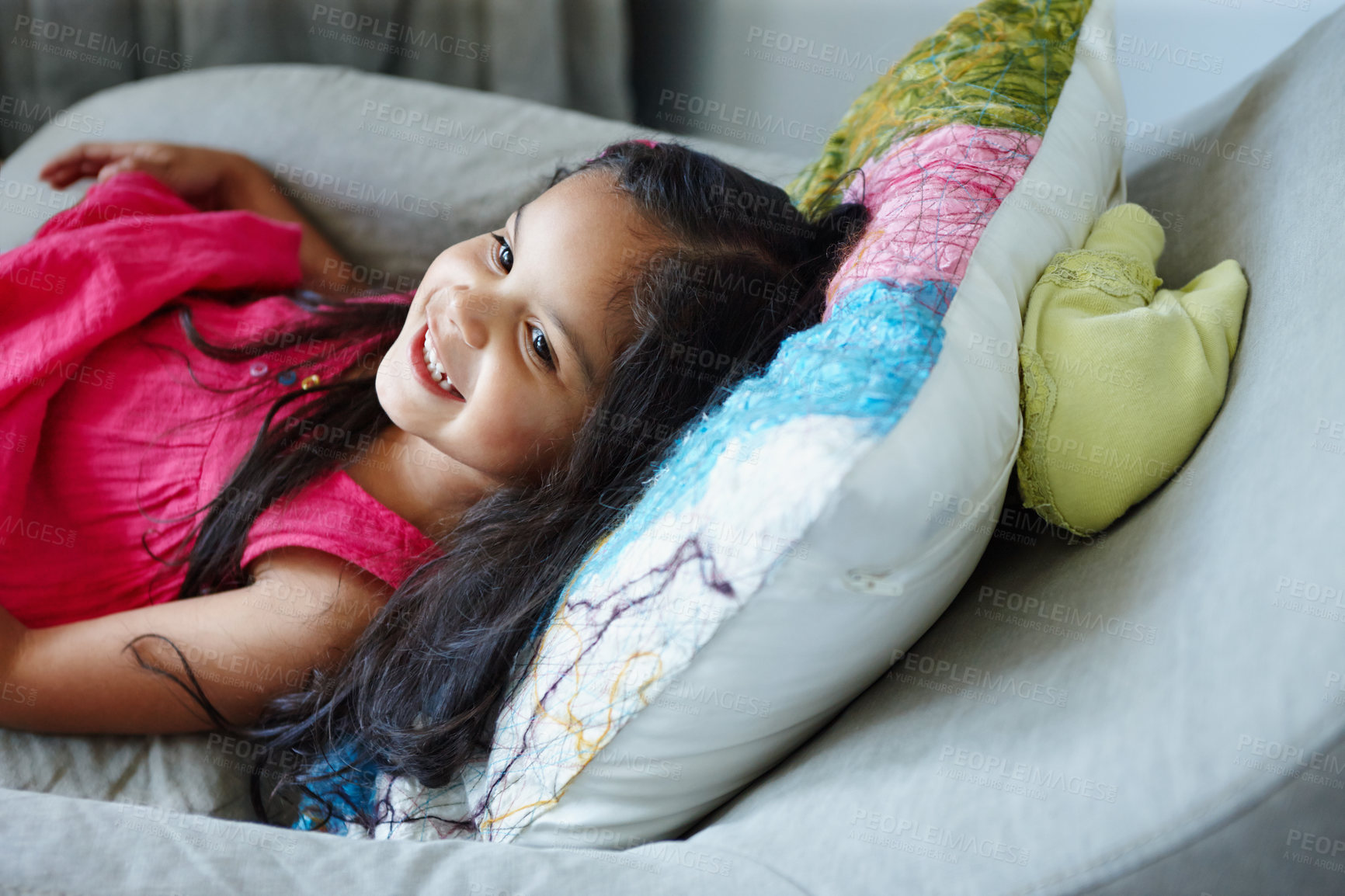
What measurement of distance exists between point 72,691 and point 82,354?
0.35 meters

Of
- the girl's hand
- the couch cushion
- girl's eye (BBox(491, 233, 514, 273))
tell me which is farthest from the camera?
the girl's hand

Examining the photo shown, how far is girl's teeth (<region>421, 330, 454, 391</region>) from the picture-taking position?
0.82 m

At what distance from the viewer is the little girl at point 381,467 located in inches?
30.5

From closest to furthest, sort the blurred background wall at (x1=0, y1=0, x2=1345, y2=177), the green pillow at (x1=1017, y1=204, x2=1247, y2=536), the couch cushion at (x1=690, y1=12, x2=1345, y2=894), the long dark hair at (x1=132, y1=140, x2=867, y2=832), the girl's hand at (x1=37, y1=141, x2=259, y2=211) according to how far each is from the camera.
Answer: the couch cushion at (x1=690, y1=12, x2=1345, y2=894)
the green pillow at (x1=1017, y1=204, x2=1247, y2=536)
the long dark hair at (x1=132, y1=140, x2=867, y2=832)
the girl's hand at (x1=37, y1=141, x2=259, y2=211)
the blurred background wall at (x1=0, y1=0, x2=1345, y2=177)

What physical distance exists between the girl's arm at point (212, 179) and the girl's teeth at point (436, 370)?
1.49 ft

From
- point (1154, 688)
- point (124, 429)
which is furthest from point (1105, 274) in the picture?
point (124, 429)

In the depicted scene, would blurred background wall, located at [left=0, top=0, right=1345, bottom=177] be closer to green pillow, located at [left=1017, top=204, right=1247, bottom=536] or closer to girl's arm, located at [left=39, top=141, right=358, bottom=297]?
girl's arm, located at [left=39, top=141, right=358, bottom=297]

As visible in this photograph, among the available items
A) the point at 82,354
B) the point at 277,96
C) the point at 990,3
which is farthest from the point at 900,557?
the point at 277,96

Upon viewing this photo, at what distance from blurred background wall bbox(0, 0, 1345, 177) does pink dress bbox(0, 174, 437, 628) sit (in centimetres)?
77

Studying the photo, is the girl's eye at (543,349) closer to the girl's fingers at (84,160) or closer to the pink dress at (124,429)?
the pink dress at (124,429)

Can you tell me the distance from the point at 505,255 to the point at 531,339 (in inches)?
4.1

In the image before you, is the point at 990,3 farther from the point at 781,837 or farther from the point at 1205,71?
the point at 781,837

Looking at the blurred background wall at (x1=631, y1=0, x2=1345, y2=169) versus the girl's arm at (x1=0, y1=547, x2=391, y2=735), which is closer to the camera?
the girl's arm at (x1=0, y1=547, x2=391, y2=735)

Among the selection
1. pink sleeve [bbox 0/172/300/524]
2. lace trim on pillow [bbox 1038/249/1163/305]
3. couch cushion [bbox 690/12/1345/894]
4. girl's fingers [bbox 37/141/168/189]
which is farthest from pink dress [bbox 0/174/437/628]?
lace trim on pillow [bbox 1038/249/1163/305]
